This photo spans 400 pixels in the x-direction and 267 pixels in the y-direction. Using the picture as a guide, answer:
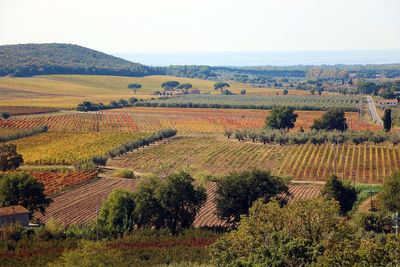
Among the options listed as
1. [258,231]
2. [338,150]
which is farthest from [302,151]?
[258,231]

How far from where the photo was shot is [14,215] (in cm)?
2655

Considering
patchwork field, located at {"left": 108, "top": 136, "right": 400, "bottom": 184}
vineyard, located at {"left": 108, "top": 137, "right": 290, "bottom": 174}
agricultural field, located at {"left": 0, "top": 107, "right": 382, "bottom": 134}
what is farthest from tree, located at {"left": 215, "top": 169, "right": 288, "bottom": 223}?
agricultural field, located at {"left": 0, "top": 107, "right": 382, "bottom": 134}

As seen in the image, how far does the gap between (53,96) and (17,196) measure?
112 meters

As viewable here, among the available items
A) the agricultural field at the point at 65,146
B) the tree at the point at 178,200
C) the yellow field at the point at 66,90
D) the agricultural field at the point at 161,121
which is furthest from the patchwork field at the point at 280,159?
the yellow field at the point at 66,90

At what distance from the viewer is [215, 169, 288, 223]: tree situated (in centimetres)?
2938

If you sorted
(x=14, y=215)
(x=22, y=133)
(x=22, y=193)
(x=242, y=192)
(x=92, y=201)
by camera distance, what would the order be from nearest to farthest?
(x=14, y=215) < (x=242, y=192) < (x=22, y=193) < (x=92, y=201) < (x=22, y=133)

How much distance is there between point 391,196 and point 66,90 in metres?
138

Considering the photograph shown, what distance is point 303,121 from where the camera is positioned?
85000 millimetres

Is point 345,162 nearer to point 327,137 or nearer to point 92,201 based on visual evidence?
point 327,137

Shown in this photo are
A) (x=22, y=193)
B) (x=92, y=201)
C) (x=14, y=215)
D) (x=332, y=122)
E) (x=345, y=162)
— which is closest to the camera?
(x=14, y=215)

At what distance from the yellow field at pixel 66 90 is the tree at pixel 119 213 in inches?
3309

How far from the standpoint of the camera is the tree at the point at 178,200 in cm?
2800

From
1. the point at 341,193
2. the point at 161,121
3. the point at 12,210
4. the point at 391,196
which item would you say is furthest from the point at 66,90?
the point at 391,196

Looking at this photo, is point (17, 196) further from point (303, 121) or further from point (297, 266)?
point (303, 121)
